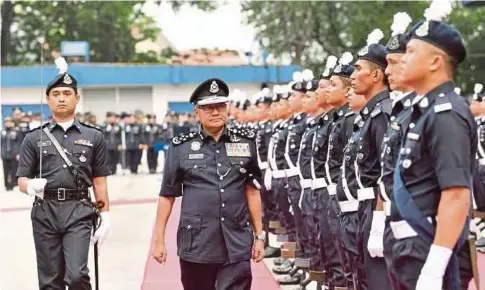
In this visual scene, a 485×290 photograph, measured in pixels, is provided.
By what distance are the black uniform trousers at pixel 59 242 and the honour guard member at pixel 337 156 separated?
1.84m

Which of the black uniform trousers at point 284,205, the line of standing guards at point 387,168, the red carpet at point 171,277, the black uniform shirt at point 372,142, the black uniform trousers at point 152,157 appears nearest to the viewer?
the line of standing guards at point 387,168

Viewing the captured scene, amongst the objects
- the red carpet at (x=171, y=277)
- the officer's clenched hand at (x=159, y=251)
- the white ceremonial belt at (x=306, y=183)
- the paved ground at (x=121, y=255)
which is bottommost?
the paved ground at (x=121, y=255)

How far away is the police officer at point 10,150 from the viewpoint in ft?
72.4

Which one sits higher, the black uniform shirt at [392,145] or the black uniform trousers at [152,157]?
the black uniform shirt at [392,145]

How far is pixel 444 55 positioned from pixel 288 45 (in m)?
36.5

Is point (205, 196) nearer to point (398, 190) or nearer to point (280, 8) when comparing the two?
point (398, 190)

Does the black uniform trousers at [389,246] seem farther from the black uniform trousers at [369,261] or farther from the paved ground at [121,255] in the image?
the paved ground at [121,255]

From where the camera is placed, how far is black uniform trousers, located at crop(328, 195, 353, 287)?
20.3ft

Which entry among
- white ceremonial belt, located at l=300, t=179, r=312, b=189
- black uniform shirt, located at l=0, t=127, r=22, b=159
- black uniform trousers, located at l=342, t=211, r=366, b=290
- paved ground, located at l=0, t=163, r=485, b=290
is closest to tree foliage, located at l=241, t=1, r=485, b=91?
black uniform shirt, located at l=0, t=127, r=22, b=159

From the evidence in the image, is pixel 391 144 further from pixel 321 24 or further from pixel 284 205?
pixel 321 24

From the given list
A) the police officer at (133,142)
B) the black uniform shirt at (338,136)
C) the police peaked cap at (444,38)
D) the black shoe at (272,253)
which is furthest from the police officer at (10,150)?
the police peaked cap at (444,38)

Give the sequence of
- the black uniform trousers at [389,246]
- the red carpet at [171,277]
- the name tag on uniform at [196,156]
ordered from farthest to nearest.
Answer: the red carpet at [171,277]
the name tag on uniform at [196,156]
the black uniform trousers at [389,246]

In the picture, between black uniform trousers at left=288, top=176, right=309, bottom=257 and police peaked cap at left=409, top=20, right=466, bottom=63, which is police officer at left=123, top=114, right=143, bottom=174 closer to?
black uniform trousers at left=288, top=176, right=309, bottom=257

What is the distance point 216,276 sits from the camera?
225 inches
